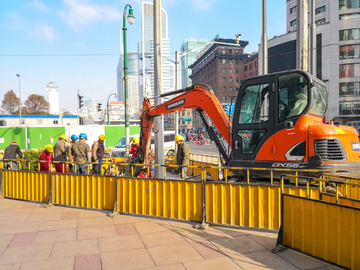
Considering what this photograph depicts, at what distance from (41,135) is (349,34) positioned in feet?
150

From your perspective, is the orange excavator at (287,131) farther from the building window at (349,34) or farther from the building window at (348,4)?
the building window at (348,4)

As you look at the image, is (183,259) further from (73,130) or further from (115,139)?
(115,139)

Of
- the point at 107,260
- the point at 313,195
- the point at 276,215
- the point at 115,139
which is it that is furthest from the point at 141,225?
the point at 115,139

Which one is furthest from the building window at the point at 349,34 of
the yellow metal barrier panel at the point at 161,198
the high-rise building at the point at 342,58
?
the yellow metal barrier panel at the point at 161,198

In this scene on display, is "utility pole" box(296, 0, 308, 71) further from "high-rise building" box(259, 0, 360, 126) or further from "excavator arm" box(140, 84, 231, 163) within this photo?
"high-rise building" box(259, 0, 360, 126)

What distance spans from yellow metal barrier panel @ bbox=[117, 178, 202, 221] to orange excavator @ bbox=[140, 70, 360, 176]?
4.76 feet

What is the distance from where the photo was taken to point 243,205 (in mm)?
5738

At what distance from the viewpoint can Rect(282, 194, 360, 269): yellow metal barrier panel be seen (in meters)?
3.83

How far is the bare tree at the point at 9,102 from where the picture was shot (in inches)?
2256

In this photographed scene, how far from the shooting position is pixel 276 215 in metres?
5.54

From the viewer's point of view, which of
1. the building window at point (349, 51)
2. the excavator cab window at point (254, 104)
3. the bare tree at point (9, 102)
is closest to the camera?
the excavator cab window at point (254, 104)

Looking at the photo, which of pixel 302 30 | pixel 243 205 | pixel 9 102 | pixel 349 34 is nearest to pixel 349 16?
pixel 349 34

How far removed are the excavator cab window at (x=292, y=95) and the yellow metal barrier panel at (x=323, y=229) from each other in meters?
2.21

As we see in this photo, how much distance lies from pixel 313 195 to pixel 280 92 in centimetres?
238
